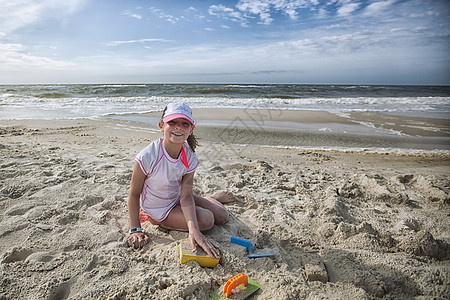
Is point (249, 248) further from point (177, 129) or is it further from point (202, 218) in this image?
point (177, 129)

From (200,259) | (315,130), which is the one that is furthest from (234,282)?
(315,130)

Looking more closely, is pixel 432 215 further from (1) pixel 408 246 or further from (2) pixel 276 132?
(2) pixel 276 132

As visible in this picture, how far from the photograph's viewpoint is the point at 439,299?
1781 millimetres

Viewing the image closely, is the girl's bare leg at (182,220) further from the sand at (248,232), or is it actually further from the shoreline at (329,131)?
the shoreline at (329,131)

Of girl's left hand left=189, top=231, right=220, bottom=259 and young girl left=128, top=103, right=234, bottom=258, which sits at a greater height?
young girl left=128, top=103, right=234, bottom=258

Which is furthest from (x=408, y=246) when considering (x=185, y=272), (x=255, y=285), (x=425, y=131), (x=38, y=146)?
(x=425, y=131)

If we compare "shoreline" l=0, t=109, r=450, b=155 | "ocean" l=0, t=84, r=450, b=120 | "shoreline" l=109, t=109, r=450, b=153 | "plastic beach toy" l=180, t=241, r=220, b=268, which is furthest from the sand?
"ocean" l=0, t=84, r=450, b=120

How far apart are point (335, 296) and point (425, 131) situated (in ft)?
25.2

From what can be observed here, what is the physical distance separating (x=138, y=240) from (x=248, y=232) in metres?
0.98

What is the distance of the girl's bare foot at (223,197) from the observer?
10.3ft

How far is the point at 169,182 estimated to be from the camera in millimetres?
2422

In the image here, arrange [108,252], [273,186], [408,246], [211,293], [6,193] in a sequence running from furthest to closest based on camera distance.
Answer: [273,186] → [6,193] → [408,246] → [108,252] → [211,293]

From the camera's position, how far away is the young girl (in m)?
2.25

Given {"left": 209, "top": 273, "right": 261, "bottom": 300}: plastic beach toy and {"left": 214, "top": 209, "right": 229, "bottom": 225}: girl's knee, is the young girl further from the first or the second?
{"left": 209, "top": 273, "right": 261, "bottom": 300}: plastic beach toy
